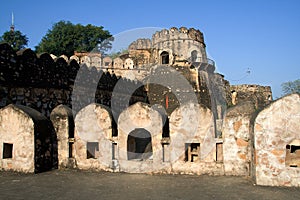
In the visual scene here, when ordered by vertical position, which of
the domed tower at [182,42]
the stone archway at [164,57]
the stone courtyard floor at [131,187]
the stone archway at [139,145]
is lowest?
the stone courtyard floor at [131,187]

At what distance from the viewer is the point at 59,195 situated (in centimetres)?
430

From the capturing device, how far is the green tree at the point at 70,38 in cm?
3319

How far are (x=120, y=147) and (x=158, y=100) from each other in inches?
524

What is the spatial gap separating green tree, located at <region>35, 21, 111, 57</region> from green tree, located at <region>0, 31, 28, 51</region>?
238 centimetres

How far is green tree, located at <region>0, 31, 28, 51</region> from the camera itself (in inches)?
1357

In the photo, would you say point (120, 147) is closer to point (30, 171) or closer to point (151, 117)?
point (151, 117)

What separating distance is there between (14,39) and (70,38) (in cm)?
675

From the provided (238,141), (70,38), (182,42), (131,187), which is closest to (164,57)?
(182,42)

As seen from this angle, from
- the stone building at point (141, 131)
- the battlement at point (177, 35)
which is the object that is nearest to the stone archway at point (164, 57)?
the battlement at point (177, 35)

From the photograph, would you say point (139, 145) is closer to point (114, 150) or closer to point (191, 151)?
point (114, 150)

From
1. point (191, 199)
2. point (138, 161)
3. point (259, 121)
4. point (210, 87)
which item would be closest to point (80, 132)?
point (138, 161)

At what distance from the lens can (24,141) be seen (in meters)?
5.97

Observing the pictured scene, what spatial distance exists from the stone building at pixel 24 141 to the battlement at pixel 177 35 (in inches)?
1030

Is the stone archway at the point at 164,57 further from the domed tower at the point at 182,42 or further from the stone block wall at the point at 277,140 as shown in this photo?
the stone block wall at the point at 277,140
